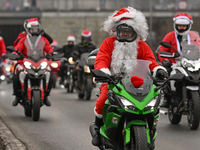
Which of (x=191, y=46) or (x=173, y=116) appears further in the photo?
(x=173, y=116)

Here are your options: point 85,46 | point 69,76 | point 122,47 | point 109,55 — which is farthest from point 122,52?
point 69,76

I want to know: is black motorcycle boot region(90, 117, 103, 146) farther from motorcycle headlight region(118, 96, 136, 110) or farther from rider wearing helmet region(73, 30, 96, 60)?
rider wearing helmet region(73, 30, 96, 60)

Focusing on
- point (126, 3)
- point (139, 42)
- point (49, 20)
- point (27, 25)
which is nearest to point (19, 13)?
point (49, 20)

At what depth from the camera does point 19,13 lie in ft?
189

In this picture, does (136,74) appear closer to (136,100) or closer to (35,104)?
(136,100)

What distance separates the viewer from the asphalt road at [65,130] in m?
8.52

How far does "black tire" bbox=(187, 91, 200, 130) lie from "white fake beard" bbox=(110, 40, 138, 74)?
2.99 meters

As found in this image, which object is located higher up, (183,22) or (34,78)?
(183,22)

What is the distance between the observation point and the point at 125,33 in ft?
22.8

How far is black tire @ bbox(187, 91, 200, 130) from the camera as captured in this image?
31.7ft

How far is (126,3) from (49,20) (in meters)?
9.04

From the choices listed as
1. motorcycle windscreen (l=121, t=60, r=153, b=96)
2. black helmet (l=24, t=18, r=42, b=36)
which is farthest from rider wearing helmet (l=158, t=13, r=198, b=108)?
motorcycle windscreen (l=121, t=60, r=153, b=96)

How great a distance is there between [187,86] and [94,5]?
167 ft

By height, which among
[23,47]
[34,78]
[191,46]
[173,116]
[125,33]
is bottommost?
[173,116]
